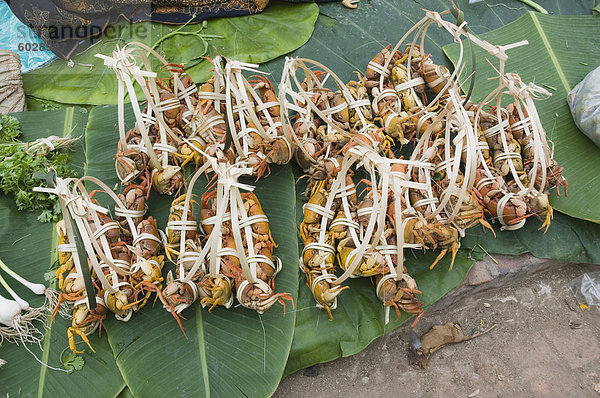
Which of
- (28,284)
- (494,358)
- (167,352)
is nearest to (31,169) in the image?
(28,284)

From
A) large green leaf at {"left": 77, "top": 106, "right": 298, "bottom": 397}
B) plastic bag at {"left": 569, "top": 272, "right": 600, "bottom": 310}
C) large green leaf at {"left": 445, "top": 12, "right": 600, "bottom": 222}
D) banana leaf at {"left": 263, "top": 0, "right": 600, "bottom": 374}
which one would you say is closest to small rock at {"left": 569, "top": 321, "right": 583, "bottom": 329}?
plastic bag at {"left": 569, "top": 272, "right": 600, "bottom": 310}

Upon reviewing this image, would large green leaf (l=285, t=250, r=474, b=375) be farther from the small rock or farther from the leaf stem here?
the leaf stem

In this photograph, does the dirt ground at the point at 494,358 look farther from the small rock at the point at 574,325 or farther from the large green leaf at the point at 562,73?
the large green leaf at the point at 562,73

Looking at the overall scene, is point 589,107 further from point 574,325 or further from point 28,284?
point 28,284

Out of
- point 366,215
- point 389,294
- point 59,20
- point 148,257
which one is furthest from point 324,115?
point 59,20

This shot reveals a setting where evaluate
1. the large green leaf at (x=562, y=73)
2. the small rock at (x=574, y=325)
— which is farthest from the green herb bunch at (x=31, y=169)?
the small rock at (x=574, y=325)

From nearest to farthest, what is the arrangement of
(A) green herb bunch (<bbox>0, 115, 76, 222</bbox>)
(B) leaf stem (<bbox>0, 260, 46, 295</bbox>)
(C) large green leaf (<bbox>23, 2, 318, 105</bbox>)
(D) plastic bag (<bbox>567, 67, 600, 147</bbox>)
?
(B) leaf stem (<bbox>0, 260, 46, 295</bbox>)
(A) green herb bunch (<bbox>0, 115, 76, 222</bbox>)
(D) plastic bag (<bbox>567, 67, 600, 147</bbox>)
(C) large green leaf (<bbox>23, 2, 318, 105</bbox>)
